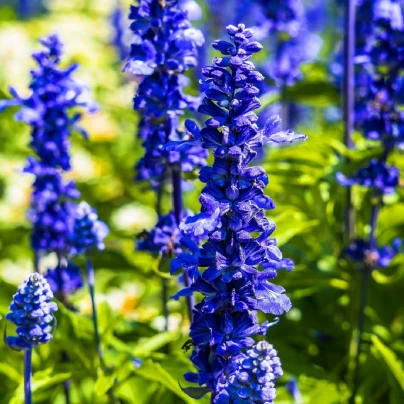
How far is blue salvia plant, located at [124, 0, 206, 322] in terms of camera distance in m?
2.29

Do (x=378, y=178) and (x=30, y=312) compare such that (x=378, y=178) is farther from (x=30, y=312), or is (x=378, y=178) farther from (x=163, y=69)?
(x=30, y=312)

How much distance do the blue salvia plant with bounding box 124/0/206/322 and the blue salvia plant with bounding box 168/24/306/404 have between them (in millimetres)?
595

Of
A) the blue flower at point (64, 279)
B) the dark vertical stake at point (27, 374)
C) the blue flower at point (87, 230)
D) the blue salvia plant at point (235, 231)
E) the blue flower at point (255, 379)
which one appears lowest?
the blue flower at point (64, 279)

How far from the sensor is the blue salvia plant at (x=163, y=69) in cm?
229

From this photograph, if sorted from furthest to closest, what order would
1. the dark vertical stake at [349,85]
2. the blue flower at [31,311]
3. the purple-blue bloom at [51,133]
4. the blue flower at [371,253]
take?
the dark vertical stake at [349,85]
the blue flower at [371,253]
the purple-blue bloom at [51,133]
the blue flower at [31,311]

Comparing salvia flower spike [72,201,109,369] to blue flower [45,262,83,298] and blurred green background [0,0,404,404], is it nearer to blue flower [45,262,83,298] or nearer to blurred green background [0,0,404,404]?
blurred green background [0,0,404,404]

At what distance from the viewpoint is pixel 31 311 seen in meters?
1.86

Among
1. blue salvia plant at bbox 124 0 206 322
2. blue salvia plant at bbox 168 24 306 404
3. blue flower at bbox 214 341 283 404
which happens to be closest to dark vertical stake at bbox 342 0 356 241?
blue salvia plant at bbox 124 0 206 322

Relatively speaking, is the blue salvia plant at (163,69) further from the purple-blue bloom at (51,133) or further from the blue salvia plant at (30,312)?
the blue salvia plant at (30,312)

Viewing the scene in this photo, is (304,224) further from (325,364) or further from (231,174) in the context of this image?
(231,174)

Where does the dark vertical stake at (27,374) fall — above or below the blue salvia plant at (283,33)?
below

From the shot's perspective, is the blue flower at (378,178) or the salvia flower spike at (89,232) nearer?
the salvia flower spike at (89,232)

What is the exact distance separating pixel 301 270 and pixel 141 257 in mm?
798

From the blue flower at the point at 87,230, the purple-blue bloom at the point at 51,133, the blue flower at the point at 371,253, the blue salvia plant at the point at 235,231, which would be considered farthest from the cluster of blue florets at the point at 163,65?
the blue flower at the point at 371,253
